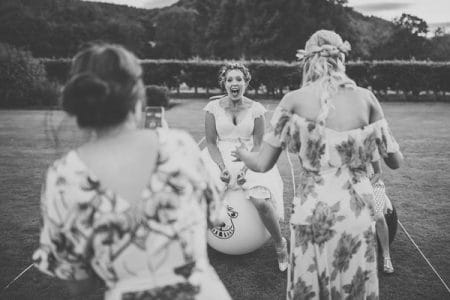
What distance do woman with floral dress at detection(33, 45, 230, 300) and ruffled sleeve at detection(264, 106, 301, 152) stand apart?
96 centimetres

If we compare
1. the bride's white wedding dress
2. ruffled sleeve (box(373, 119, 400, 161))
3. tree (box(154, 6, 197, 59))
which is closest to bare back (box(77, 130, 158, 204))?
ruffled sleeve (box(373, 119, 400, 161))

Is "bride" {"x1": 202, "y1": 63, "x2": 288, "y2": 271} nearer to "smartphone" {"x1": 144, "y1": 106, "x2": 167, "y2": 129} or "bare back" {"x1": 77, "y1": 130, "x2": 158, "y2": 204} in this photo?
"smartphone" {"x1": 144, "y1": 106, "x2": 167, "y2": 129}

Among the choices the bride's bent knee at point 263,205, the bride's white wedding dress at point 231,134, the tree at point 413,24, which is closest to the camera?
the bride's bent knee at point 263,205

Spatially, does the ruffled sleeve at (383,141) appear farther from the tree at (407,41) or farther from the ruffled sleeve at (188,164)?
the tree at (407,41)

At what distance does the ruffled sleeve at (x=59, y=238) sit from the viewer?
4.61ft

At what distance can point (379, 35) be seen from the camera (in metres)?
63.1

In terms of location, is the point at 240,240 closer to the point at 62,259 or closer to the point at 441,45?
the point at 62,259

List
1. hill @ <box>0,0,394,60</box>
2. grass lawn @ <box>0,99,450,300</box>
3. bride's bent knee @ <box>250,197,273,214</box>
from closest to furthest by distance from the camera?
grass lawn @ <box>0,99,450,300</box>, bride's bent knee @ <box>250,197,273,214</box>, hill @ <box>0,0,394,60</box>

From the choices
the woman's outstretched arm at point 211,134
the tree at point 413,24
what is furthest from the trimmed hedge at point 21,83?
the tree at point 413,24

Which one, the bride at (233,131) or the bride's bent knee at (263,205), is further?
the bride at (233,131)

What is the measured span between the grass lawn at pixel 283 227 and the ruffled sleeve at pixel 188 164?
0.46 metres

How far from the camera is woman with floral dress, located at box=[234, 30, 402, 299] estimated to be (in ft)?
7.52

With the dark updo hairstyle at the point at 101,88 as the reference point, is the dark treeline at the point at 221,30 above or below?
above

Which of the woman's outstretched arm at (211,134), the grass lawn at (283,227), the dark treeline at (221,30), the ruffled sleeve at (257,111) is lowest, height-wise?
the grass lawn at (283,227)
